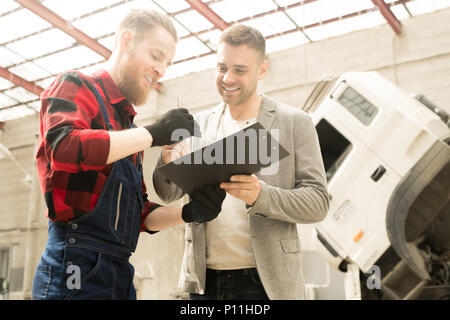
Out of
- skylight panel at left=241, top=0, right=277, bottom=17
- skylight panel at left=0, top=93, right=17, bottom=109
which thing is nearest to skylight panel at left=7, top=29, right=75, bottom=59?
skylight panel at left=0, top=93, right=17, bottom=109

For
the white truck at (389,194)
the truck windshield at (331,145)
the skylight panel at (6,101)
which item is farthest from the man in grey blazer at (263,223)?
the skylight panel at (6,101)

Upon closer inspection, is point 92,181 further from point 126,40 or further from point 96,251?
point 126,40

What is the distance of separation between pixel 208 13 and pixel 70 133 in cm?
623

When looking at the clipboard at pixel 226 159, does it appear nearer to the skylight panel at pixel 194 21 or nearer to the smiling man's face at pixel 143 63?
the smiling man's face at pixel 143 63

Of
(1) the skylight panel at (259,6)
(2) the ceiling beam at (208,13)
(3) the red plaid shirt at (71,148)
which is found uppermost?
(2) the ceiling beam at (208,13)

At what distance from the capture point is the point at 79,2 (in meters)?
7.06

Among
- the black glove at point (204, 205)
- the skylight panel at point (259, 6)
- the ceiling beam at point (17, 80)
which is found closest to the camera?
the black glove at point (204, 205)

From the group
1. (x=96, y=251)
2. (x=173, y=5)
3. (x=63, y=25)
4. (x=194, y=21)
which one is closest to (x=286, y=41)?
(x=194, y=21)

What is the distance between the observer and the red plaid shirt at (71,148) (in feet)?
3.69

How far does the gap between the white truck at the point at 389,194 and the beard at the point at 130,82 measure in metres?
2.59

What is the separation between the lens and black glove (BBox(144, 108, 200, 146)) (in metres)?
1.31

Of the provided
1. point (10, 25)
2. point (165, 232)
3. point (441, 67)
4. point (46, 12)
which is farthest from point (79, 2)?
point (441, 67)

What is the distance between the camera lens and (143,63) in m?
1.47

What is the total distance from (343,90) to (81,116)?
307 centimetres
